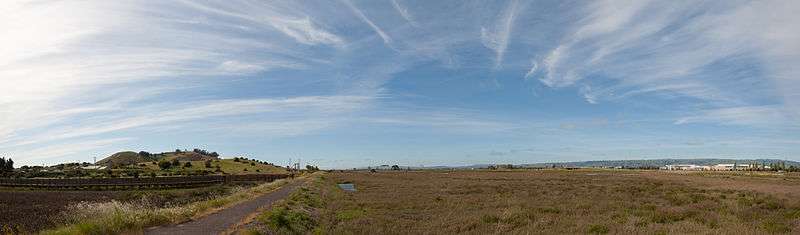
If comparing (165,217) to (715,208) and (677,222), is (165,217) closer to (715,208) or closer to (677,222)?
(677,222)

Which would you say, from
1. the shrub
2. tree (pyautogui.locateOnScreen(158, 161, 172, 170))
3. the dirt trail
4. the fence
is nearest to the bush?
the dirt trail

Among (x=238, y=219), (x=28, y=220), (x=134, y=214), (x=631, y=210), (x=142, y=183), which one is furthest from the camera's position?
(x=142, y=183)

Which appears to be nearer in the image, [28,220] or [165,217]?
[165,217]

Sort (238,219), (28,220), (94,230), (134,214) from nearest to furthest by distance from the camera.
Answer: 1. (94,230)
2. (134,214)
3. (238,219)
4. (28,220)

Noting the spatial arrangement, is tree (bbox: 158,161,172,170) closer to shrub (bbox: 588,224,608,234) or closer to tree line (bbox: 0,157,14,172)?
tree line (bbox: 0,157,14,172)

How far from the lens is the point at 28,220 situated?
25172 millimetres

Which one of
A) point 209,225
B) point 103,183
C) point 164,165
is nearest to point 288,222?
point 209,225

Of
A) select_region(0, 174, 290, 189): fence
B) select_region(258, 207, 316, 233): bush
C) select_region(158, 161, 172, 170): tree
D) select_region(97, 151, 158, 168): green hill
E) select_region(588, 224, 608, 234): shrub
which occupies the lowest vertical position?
select_region(588, 224, 608, 234): shrub

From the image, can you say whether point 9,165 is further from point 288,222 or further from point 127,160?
point 288,222

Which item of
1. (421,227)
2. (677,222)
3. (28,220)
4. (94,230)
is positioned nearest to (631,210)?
(677,222)

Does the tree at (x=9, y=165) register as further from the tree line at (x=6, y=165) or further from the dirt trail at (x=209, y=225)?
the dirt trail at (x=209, y=225)

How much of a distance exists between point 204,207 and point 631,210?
806 inches

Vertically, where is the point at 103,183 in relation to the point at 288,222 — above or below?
above

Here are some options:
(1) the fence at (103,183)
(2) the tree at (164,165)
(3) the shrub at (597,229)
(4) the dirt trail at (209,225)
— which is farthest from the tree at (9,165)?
(3) the shrub at (597,229)
